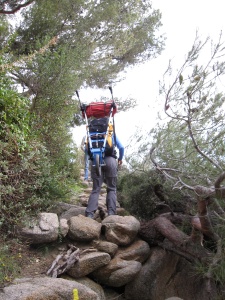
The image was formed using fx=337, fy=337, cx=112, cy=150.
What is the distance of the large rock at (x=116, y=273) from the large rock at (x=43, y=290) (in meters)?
1.06

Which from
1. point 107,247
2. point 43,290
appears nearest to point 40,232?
point 107,247

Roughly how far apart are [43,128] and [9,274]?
10.7ft

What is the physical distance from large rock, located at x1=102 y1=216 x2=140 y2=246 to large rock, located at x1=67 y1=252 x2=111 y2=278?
1.58 feet

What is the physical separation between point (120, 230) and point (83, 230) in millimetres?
637

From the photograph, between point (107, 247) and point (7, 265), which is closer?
point (7, 265)

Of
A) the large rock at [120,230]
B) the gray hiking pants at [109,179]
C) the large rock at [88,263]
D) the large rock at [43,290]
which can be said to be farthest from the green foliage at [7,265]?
the gray hiking pants at [109,179]

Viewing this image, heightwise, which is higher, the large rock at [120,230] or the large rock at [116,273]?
the large rock at [120,230]

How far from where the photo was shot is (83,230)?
5484mm

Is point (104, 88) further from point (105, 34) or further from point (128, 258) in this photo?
point (128, 258)

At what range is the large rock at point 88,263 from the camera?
16.3 feet

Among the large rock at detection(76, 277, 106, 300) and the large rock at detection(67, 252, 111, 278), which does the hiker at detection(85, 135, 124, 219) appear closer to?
the large rock at detection(67, 252, 111, 278)

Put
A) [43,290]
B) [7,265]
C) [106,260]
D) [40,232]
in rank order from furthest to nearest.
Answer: [40,232] → [106,260] → [7,265] → [43,290]

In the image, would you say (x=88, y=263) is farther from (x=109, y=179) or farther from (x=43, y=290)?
(x=109, y=179)

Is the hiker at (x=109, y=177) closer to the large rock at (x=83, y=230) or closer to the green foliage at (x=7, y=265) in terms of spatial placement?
the large rock at (x=83, y=230)
